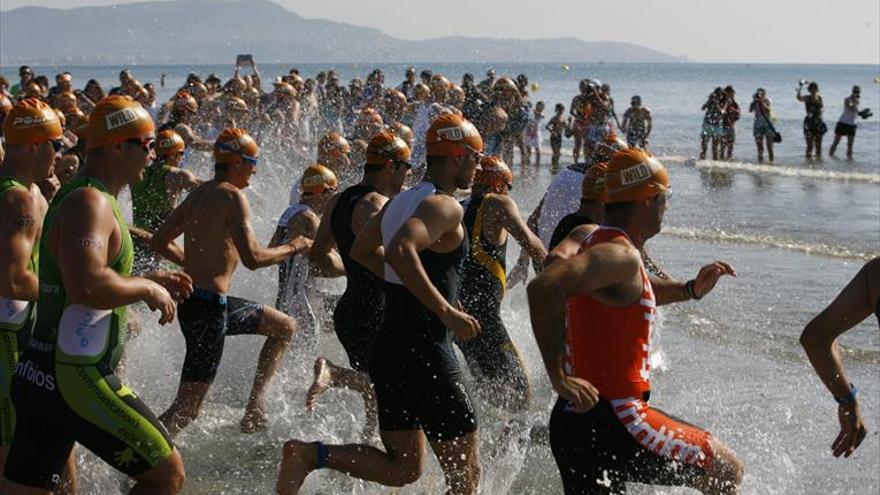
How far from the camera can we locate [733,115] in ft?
97.5

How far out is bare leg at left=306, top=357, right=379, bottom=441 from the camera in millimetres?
6805

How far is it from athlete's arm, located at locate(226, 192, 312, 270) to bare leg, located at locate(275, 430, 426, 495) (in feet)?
4.33

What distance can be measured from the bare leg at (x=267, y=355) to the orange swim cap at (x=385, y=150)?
1303mm

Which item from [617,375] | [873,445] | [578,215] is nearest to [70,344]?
[617,375]

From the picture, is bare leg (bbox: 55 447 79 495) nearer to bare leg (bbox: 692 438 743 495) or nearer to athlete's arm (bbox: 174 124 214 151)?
bare leg (bbox: 692 438 743 495)

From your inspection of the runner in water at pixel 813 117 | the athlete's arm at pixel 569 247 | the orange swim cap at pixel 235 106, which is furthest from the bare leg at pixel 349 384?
the runner in water at pixel 813 117

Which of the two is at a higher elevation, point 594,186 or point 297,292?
point 594,186

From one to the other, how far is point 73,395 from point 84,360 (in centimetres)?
13

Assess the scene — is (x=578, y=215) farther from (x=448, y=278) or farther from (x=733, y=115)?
(x=733, y=115)

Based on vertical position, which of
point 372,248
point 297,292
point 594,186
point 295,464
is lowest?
point 295,464

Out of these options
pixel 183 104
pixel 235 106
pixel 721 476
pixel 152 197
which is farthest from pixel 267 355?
pixel 235 106

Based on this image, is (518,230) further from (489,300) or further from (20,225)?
(20,225)

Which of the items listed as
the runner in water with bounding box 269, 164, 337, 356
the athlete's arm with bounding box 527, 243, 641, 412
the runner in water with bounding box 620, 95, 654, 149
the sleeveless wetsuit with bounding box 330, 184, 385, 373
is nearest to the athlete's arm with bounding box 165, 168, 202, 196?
the runner in water with bounding box 269, 164, 337, 356

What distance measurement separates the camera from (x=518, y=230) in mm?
6754
